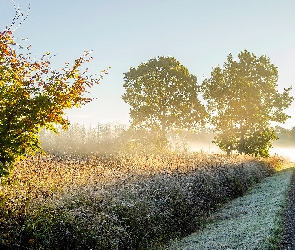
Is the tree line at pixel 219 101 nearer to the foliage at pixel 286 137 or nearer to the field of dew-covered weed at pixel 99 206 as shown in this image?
the field of dew-covered weed at pixel 99 206

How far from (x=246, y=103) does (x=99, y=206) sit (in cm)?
3612

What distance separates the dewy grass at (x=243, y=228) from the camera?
9.94 m

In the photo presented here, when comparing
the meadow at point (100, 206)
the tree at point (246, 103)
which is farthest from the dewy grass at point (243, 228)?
the tree at point (246, 103)

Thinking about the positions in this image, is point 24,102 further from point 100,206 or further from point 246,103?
point 246,103

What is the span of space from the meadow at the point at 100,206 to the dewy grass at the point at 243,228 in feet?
2.06

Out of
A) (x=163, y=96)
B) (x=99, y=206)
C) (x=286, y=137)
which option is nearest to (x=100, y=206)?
(x=99, y=206)

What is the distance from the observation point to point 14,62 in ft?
30.8

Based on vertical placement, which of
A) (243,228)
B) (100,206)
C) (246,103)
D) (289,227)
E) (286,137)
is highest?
(286,137)

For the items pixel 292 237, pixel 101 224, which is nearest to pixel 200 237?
pixel 292 237

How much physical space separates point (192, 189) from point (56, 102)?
24.1ft

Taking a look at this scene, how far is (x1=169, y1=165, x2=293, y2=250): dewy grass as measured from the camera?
9938 mm

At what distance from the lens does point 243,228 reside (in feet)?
38.1

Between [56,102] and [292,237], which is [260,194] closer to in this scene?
[292,237]

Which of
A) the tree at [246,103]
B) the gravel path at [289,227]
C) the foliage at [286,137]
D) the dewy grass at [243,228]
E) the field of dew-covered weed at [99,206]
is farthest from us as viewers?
the foliage at [286,137]
